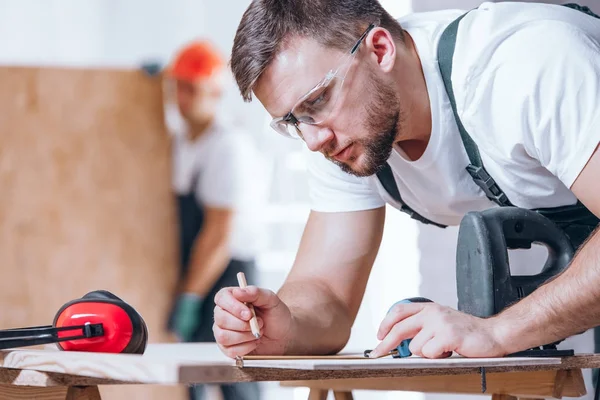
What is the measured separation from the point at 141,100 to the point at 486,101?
353 centimetres

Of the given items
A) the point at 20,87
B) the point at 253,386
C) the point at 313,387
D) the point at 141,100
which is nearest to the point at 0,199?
the point at 20,87

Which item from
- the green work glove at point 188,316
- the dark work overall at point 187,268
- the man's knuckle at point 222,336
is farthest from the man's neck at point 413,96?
the green work glove at point 188,316

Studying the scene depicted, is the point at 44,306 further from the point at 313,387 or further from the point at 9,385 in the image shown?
the point at 9,385

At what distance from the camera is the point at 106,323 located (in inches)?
46.8

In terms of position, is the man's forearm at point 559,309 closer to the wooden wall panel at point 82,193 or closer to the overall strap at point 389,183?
the overall strap at point 389,183

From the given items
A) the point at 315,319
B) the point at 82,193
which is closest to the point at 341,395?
the point at 315,319

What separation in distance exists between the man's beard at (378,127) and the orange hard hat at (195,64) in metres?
3.23

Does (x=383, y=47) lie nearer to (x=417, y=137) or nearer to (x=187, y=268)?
(x=417, y=137)

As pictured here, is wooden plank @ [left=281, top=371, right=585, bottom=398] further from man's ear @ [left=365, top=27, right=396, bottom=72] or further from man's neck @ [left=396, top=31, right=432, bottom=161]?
man's ear @ [left=365, top=27, right=396, bottom=72]

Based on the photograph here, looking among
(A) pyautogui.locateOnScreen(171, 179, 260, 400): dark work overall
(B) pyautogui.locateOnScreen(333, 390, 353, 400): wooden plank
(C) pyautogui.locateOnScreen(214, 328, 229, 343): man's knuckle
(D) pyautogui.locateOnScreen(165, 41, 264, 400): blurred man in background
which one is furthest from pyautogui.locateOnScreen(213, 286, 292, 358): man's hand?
(D) pyautogui.locateOnScreen(165, 41, 264, 400): blurred man in background

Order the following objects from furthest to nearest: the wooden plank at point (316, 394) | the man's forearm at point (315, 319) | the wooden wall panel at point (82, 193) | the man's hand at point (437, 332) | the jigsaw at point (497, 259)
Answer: the wooden wall panel at point (82, 193) < the wooden plank at point (316, 394) < the man's forearm at point (315, 319) < the jigsaw at point (497, 259) < the man's hand at point (437, 332)

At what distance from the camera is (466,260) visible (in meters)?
1.40

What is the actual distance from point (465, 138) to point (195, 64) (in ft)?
11.0

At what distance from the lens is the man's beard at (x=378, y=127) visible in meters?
1.62
